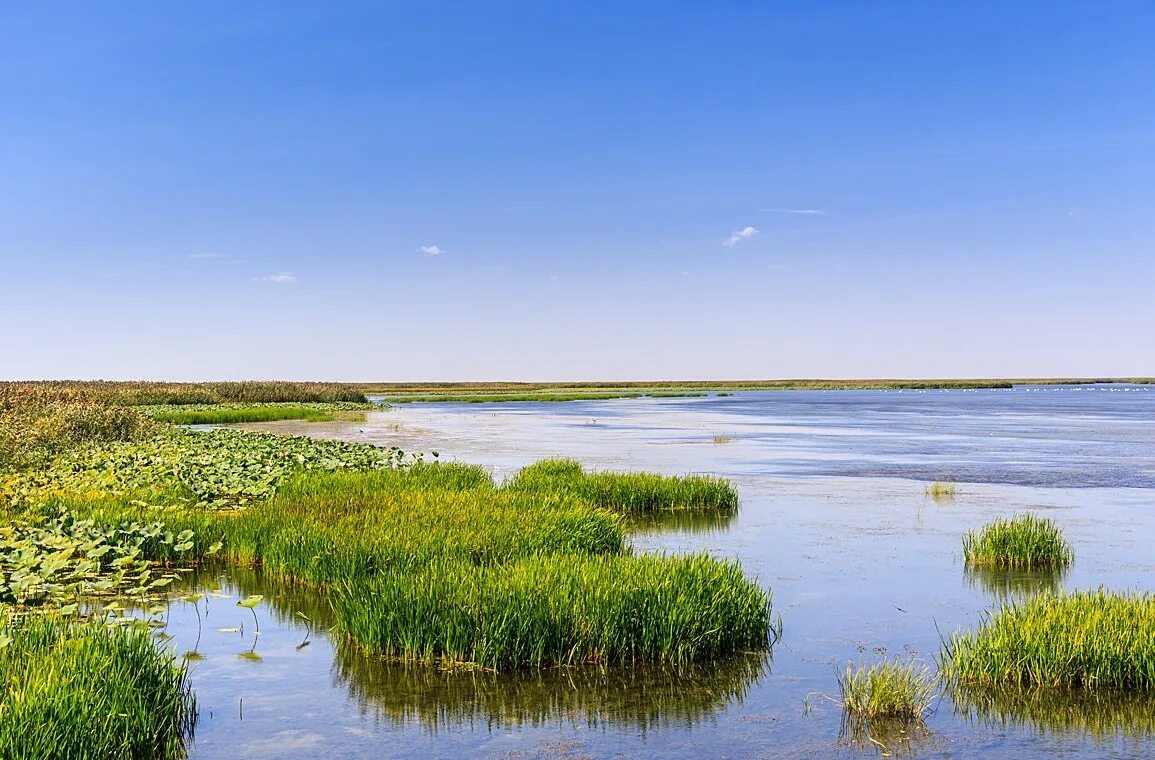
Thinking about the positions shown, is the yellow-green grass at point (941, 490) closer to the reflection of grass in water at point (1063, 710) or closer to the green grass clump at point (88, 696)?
the reflection of grass in water at point (1063, 710)

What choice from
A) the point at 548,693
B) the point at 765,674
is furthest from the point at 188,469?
the point at 765,674

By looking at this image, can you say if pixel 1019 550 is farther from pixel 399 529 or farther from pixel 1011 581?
pixel 399 529

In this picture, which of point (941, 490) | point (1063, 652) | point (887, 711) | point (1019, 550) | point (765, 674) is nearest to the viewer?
point (887, 711)

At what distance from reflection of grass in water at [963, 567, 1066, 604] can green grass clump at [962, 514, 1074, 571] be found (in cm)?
28

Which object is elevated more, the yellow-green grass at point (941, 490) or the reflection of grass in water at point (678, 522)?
the yellow-green grass at point (941, 490)

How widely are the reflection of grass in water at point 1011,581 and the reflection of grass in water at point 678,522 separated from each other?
17.3ft

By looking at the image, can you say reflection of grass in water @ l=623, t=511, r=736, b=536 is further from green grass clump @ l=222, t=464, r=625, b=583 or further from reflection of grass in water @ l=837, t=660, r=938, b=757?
reflection of grass in water @ l=837, t=660, r=938, b=757

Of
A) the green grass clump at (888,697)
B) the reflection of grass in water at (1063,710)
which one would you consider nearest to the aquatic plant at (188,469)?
the green grass clump at (888,697)

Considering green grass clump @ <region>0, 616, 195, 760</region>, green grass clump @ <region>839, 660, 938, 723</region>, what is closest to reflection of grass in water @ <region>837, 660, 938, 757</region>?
green grass clump @ <region>839, 660, 938, 723</region>

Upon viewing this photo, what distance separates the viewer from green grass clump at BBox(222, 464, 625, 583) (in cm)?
1298

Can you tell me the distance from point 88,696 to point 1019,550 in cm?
1269

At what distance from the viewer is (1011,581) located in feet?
45.5

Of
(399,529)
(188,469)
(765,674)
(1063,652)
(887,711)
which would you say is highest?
(188,469)

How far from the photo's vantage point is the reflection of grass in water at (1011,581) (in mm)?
13047
